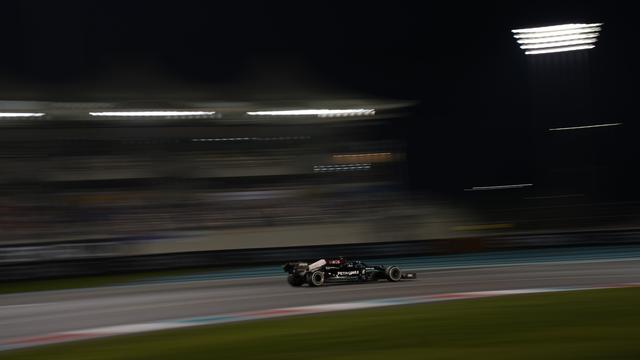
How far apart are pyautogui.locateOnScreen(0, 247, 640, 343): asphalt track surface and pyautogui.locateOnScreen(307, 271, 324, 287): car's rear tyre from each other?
14 cm

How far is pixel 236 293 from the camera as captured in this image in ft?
47.0

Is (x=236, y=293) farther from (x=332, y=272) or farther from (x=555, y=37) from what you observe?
(x=555, y=37)

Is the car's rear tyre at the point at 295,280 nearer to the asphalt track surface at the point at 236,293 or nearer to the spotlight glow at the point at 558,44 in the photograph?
the asphalt track surface at the point at 236,293

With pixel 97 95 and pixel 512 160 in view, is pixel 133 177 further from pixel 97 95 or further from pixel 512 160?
pixel 512 160

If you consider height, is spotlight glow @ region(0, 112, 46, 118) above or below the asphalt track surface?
above

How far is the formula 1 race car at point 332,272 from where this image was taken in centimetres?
1448

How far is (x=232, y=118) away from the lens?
2505 cm

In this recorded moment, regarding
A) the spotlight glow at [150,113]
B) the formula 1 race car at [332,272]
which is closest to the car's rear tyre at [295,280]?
the formula 1 race car at [332,272]

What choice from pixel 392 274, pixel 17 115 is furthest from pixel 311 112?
pixel 392 274

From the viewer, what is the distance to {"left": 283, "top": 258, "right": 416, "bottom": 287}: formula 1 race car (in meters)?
14.5

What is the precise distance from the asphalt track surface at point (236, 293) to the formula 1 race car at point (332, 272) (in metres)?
0.16

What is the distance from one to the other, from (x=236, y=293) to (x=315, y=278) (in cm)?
144

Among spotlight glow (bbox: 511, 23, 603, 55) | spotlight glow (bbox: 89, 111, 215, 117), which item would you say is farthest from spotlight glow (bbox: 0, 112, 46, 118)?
spotlight glow (bbox: 511, 23, 603, 55)

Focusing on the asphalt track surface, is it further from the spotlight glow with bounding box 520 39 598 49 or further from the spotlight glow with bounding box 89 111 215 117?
the spotlight glow with bounding box 520 39 598 49
